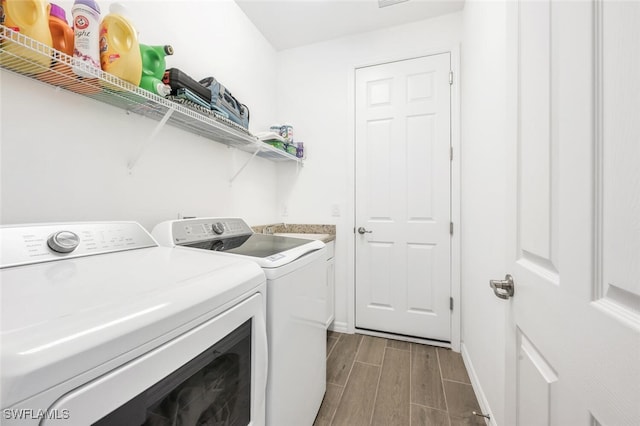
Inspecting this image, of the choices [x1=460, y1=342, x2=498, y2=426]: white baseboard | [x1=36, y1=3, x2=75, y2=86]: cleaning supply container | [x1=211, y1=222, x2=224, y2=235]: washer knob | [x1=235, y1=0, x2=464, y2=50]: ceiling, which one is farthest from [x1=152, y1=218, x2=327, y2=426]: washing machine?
[x1=235, y1=0, x2=464, y2=50]: ceiling

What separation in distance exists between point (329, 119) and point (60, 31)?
191cm

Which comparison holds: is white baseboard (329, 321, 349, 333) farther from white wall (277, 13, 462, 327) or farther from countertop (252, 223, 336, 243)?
countertop (252, 223, 336, 243)

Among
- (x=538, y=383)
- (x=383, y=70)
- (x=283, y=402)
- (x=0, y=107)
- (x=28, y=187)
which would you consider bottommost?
(x=283, y=402)

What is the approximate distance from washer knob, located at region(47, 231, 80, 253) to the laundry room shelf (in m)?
0.53

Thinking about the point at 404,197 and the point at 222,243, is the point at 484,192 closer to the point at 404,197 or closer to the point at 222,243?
the point at 404,197

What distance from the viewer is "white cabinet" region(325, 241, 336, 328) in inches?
88.0

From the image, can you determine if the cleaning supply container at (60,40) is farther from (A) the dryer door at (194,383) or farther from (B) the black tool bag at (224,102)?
(A) the dryer door at (194,383)

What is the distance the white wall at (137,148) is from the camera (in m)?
0.86

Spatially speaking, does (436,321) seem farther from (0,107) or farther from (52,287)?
(0,107)

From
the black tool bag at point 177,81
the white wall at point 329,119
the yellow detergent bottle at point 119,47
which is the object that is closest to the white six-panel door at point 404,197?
the white wall at point 329,119

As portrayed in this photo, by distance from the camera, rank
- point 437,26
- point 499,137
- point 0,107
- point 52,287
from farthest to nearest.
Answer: point 437,26
point 499,137
point 0,107
point 52,287

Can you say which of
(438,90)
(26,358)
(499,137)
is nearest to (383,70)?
(438,90)

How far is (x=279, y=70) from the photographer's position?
2.61 m

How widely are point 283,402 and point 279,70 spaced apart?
9.22 ft
